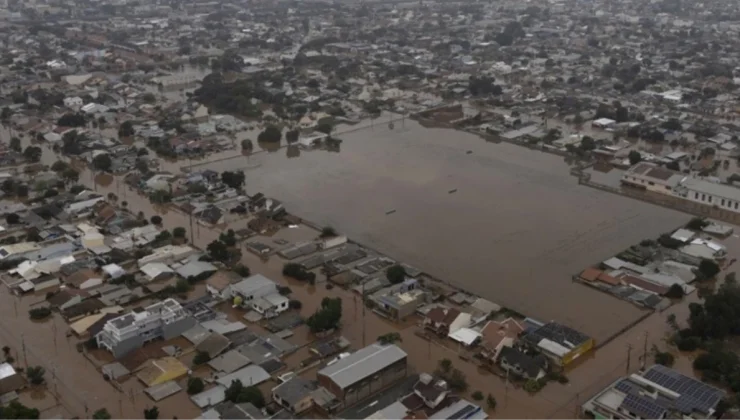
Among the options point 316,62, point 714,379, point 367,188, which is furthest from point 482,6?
point 714,379

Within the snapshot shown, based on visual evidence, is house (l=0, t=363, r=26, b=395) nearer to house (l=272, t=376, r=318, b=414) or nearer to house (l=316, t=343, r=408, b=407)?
house (l=272, t=376, r=318, b=414)

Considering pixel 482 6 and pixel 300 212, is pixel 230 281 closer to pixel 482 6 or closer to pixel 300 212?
pixel 300 212

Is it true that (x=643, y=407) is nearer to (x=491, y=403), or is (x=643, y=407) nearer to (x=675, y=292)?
(x=491, y=403)

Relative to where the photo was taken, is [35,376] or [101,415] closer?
[101,415]

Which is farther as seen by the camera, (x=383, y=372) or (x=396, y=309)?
(x=396, y=309)

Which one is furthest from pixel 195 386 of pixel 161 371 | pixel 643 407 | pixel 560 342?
pixel 643 407
